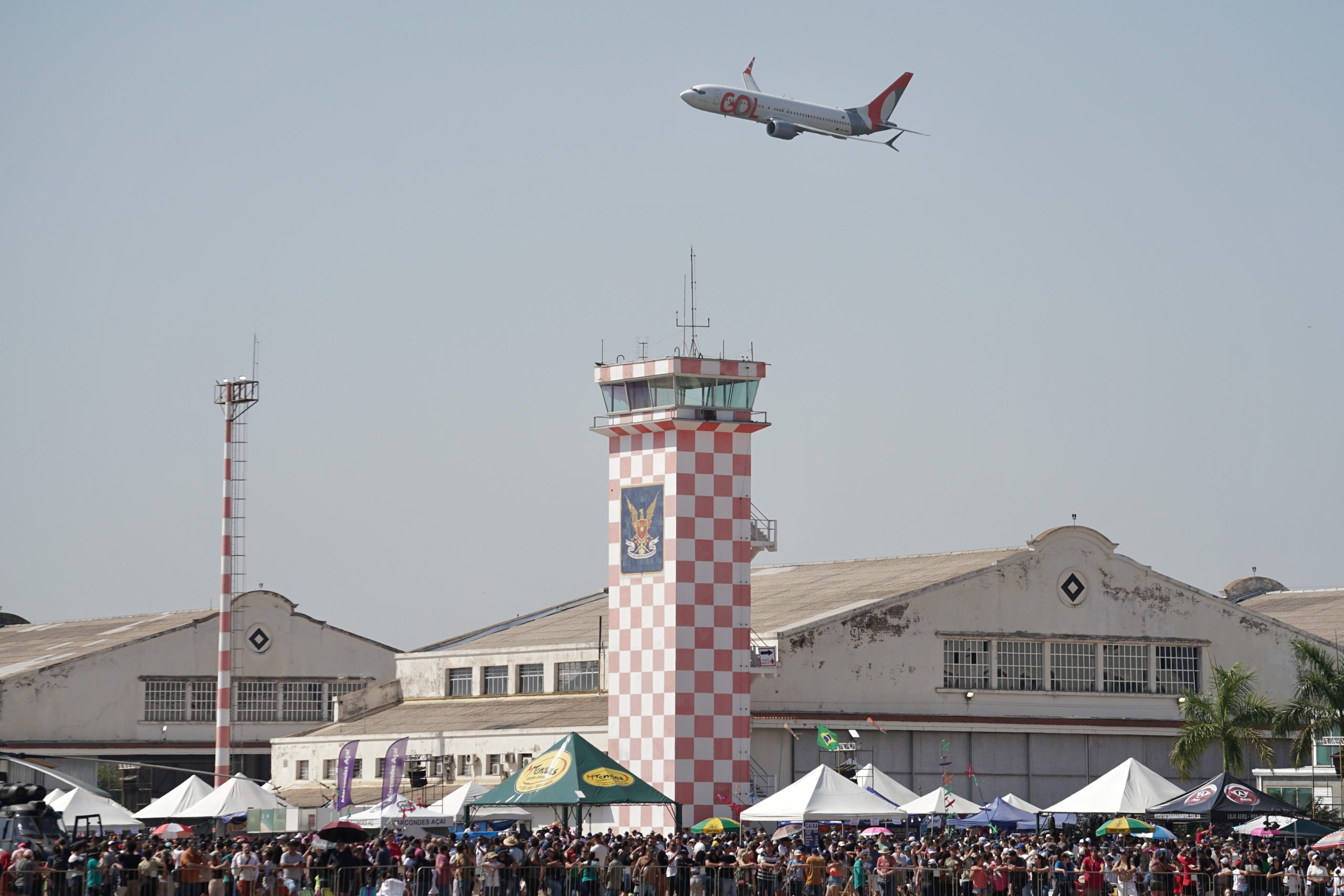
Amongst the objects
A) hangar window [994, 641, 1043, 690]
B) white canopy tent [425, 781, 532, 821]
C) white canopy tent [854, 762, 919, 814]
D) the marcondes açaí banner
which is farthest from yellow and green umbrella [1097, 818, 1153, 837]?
the marcondes açaí banner

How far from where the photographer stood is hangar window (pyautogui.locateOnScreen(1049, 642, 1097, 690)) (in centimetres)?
5688

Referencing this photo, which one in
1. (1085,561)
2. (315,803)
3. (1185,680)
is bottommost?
(315,803)

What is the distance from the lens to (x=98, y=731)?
226 feet

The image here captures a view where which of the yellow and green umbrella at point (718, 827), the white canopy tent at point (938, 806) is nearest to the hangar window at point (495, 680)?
the yellow and green umbrella at point (718, 827)

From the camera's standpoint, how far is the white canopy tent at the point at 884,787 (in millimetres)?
44375

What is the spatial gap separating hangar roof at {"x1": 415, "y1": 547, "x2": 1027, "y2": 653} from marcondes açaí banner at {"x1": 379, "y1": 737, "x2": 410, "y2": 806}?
357 inches

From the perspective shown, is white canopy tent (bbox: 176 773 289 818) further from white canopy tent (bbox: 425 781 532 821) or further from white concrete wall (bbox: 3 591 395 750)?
white concrete wall (bbox: 3 591 395 750)

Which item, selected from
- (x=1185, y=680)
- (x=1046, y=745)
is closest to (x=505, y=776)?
(x=1046, y=745)

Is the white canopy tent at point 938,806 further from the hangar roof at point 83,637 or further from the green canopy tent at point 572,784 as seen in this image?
the hangar roof at point 83,637

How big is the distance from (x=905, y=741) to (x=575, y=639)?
40.0 ft

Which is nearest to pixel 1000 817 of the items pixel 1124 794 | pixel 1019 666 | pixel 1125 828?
Answer: pixel 1125 828

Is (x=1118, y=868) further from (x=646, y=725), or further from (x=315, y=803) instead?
(x=315, y=803)

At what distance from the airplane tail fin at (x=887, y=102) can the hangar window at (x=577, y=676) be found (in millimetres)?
20620

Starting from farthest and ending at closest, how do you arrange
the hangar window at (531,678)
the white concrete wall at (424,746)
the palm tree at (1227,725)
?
the hangar window at (531,678) → the palm tree at (1227,725) → the white concrete wall at (424,746)
